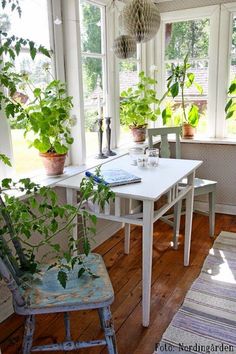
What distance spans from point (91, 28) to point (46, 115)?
1161mm

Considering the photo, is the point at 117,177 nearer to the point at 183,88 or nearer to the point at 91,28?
the point at 91,28

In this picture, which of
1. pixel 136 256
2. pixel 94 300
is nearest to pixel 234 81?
pixel 136 256

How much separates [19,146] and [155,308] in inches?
51.8

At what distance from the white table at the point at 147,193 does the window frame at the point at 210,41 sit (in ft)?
4.27

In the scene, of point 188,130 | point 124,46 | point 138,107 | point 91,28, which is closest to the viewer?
point 124,46

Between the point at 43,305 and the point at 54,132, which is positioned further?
the point at 54,132

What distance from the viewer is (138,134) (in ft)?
Result: 10.8

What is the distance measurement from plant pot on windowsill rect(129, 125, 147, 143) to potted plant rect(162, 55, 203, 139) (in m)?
0.41

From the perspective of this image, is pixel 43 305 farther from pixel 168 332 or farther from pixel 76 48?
pixel 76 48

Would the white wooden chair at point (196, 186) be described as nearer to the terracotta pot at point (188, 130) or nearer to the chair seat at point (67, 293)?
the terracotta pot at point (188, 130)

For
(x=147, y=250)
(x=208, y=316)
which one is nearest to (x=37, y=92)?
(x=147, y=250)

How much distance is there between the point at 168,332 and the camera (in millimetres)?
1786

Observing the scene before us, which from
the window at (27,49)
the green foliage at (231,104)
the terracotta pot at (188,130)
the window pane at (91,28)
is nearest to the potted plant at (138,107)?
the terracotta pot at (188,130)

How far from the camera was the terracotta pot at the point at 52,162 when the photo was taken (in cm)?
218
